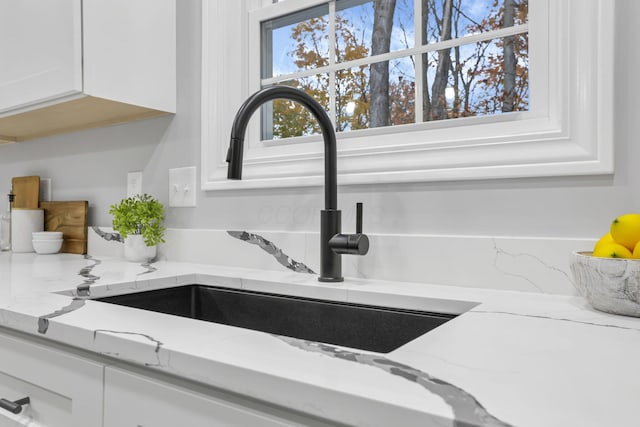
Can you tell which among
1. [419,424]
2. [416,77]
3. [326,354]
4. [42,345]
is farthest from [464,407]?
[416,77]

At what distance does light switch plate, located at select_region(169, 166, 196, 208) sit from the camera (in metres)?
1.50

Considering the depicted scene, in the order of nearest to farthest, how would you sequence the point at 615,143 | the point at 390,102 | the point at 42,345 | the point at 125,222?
the point at 42,345 < the point at 615,143 < the point at 390,102 < the point at 125,222

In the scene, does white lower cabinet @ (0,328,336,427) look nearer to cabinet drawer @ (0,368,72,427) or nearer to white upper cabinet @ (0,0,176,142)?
cabinet drawer @ (0,368,72,427)

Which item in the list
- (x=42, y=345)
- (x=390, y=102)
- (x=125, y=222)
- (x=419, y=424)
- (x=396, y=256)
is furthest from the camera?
(x=125, y=222)

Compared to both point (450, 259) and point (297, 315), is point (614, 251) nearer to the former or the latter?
point (450, 259)

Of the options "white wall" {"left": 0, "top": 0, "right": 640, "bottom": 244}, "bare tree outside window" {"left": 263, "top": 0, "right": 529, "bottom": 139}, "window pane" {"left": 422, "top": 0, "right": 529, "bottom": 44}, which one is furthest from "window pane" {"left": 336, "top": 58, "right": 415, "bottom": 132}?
"white wall" {"left": 0, "top": 0, "right": 640, "bottom": 244}

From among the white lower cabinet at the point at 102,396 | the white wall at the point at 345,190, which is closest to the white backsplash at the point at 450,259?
the white wall at the point at 345,190

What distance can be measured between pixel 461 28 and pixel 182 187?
38.4 inches

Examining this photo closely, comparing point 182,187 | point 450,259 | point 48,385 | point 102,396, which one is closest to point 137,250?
point 182,187

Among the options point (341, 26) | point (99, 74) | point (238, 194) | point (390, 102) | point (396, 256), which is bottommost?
point (396, 256)

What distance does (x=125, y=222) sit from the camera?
148 centimetres

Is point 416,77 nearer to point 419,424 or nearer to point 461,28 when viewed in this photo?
point 461,28

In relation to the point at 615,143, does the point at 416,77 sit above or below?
above

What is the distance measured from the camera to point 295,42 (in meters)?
1.47
